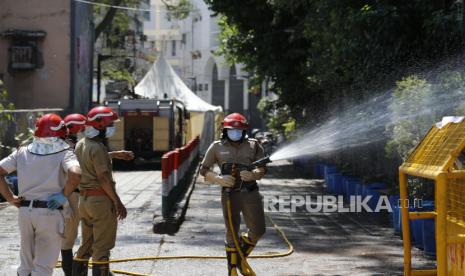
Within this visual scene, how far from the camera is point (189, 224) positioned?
14828 millimetres

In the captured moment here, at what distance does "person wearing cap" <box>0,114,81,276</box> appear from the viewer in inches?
277

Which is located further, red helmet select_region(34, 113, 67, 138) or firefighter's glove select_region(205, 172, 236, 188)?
firefighter's glove select_region(205, 172, 236, 188)

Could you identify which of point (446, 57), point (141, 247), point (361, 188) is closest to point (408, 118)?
point (446, 57)

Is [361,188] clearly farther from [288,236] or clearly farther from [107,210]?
[107,210]

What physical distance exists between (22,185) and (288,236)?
6.81m

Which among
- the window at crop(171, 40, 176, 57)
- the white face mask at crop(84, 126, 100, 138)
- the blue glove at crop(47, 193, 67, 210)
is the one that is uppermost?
the window at crop(171, 40, 176, 57)

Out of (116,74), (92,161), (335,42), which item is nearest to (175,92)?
(116,74)

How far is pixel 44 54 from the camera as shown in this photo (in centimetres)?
3647

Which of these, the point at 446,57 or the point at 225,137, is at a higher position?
the point at 446,57

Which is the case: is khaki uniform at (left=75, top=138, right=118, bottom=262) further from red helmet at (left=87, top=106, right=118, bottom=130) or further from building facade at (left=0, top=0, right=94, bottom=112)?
building facade at (left=0, top=0, right=94, bottom=112)

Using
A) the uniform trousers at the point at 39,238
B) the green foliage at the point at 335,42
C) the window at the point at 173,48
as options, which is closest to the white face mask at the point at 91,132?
the uniform trousers at the point at 39,238

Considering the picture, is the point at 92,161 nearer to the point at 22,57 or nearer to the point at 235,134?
the point at 235,134

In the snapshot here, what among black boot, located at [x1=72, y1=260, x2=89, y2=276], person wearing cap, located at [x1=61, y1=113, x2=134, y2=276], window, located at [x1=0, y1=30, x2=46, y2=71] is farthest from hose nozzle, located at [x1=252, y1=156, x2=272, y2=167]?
window, located at [x1=0, y1=30, x2=46, y2=71]

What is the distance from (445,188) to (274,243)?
659cm
